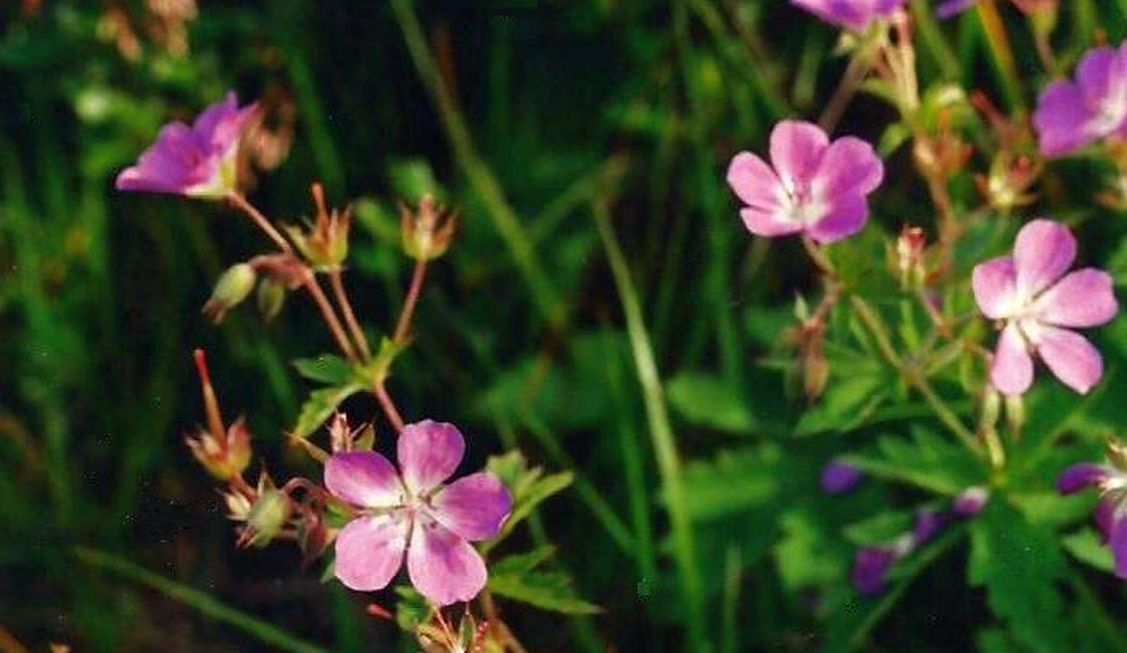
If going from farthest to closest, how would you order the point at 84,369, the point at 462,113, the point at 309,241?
the point at 462,113, the point at 84,369, the point at 309,241

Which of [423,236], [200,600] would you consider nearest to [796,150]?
[423,236]

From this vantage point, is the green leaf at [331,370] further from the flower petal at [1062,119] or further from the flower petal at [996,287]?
the flower petal at [1062,119]

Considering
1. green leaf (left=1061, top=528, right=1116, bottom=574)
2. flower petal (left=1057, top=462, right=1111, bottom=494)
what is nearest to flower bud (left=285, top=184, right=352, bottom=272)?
flower petal (left=1057, top=462, right=1111, bottom=494)

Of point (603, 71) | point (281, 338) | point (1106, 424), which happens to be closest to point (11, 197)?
point (281, 338)

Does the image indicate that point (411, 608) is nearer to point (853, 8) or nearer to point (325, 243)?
point (325, 243)

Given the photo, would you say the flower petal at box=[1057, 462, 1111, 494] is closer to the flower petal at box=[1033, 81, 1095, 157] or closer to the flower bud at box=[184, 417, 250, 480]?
the flower petal at box=[1033, 81, 1095, 157]

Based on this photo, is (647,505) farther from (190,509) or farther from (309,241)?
(309,241)

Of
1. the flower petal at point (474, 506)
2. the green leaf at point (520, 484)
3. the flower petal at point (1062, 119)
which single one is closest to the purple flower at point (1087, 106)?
the flower petal at point (1062, 119)
